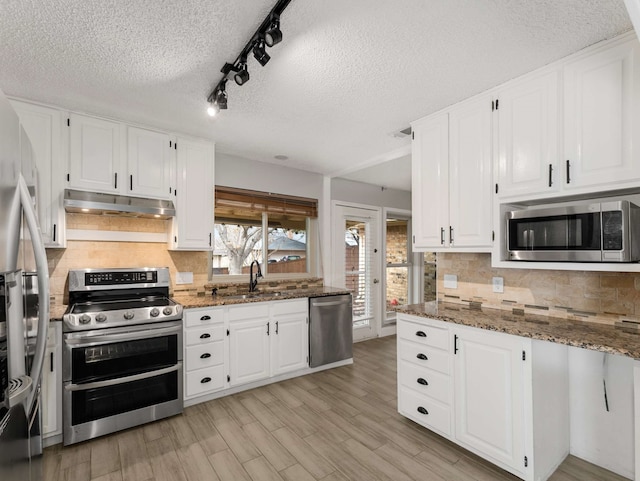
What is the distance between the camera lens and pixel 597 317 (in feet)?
6.86

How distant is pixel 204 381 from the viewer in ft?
9.77

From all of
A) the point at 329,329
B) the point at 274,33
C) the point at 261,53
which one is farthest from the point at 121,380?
the point at 274,33

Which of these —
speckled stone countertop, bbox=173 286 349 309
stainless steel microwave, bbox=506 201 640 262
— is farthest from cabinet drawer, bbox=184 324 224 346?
stainless steel microwave, bbox=506 201 640 262

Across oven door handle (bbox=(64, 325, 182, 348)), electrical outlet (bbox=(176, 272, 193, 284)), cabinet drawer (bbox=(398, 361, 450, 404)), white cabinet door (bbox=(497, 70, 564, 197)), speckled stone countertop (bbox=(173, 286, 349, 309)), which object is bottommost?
cabinet drawer (bbox=(398, 361, 450, 404))

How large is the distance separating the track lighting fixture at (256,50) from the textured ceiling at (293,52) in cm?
5

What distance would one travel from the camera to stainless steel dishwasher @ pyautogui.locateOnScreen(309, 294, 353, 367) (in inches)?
145

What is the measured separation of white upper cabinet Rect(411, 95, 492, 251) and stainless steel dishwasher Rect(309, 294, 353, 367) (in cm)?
134

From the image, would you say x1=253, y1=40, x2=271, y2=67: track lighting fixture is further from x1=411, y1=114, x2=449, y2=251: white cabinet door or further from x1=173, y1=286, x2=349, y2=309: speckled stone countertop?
x1=173, y1=286, x2=349, y2=309: speckled stone countertop

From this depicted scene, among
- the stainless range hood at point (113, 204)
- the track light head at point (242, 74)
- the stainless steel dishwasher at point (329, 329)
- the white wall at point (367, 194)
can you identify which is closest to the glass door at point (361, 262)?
the white wall at point (367, 194)

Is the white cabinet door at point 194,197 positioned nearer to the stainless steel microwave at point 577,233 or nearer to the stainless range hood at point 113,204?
the stainless range hood at point 113,204

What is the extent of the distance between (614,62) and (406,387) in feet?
8.12

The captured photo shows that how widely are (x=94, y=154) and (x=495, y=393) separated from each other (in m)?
3.50

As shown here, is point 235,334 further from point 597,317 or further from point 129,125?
point 597,317

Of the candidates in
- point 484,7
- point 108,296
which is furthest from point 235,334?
point 484,7
